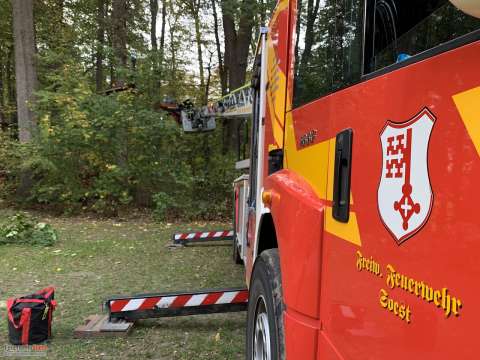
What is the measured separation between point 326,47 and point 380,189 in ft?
3.06

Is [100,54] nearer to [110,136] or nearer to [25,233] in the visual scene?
[110,136]

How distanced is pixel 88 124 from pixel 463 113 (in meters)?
11.3

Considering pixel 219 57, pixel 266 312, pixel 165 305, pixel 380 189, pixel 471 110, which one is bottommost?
pixel 165 305

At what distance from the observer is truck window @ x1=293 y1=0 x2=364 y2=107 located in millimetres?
1705

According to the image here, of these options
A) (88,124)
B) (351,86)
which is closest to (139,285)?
(351,86)

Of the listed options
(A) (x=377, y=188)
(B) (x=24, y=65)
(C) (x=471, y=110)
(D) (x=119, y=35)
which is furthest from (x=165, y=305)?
(D) (x=119, y=35)

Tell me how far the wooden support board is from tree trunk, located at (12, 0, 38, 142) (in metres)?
9.15

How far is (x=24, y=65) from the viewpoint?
1240cm

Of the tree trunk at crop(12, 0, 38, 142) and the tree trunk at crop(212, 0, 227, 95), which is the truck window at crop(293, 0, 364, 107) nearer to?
the tree trunk at crop(12, 0, 38, 142)

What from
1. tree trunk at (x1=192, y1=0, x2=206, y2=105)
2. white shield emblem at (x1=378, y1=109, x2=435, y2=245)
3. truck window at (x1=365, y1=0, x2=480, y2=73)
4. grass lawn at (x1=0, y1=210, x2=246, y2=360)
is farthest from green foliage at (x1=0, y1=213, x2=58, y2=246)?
tree trunk at (x1=192, y1=0, x2=206, y2=105)

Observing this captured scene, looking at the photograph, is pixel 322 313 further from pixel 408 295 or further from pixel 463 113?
pixel 463 113

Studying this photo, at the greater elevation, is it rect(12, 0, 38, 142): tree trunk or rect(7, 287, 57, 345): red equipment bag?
rect(12, 0, 38, 142): tree trunk

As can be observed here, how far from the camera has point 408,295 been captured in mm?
1180

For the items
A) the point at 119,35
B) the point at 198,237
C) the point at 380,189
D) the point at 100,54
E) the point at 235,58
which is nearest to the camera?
the point at 380,189
